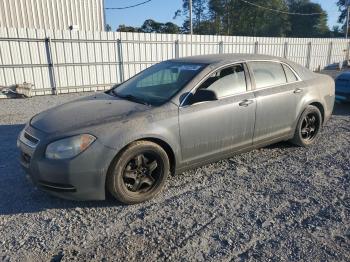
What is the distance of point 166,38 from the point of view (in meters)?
13.0

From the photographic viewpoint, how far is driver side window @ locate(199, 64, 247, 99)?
3741mm

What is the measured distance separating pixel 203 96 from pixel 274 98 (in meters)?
1.34

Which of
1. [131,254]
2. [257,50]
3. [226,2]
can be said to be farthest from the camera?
[226,2]

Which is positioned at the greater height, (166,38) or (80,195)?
(166,38)

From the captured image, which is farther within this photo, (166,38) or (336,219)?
(166,38)

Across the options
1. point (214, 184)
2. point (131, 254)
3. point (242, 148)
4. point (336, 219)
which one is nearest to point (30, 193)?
point (131, 254)

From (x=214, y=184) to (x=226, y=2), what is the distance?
2245 inches

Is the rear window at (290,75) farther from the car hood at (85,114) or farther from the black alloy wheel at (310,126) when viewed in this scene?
the car hood at (85,114)

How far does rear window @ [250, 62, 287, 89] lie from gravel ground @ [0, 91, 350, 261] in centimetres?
116

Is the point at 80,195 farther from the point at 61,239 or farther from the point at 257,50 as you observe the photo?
the point at 257,50

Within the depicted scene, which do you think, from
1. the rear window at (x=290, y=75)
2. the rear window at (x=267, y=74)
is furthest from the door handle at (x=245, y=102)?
the rear window at (x=290, y=75)

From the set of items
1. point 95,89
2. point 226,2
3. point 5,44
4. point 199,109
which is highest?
point 226,2

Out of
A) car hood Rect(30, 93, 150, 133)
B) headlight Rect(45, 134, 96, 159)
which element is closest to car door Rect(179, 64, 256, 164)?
car hood Rect(30, 93, 150, 133)

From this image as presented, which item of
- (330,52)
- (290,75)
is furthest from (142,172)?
(330,52)
